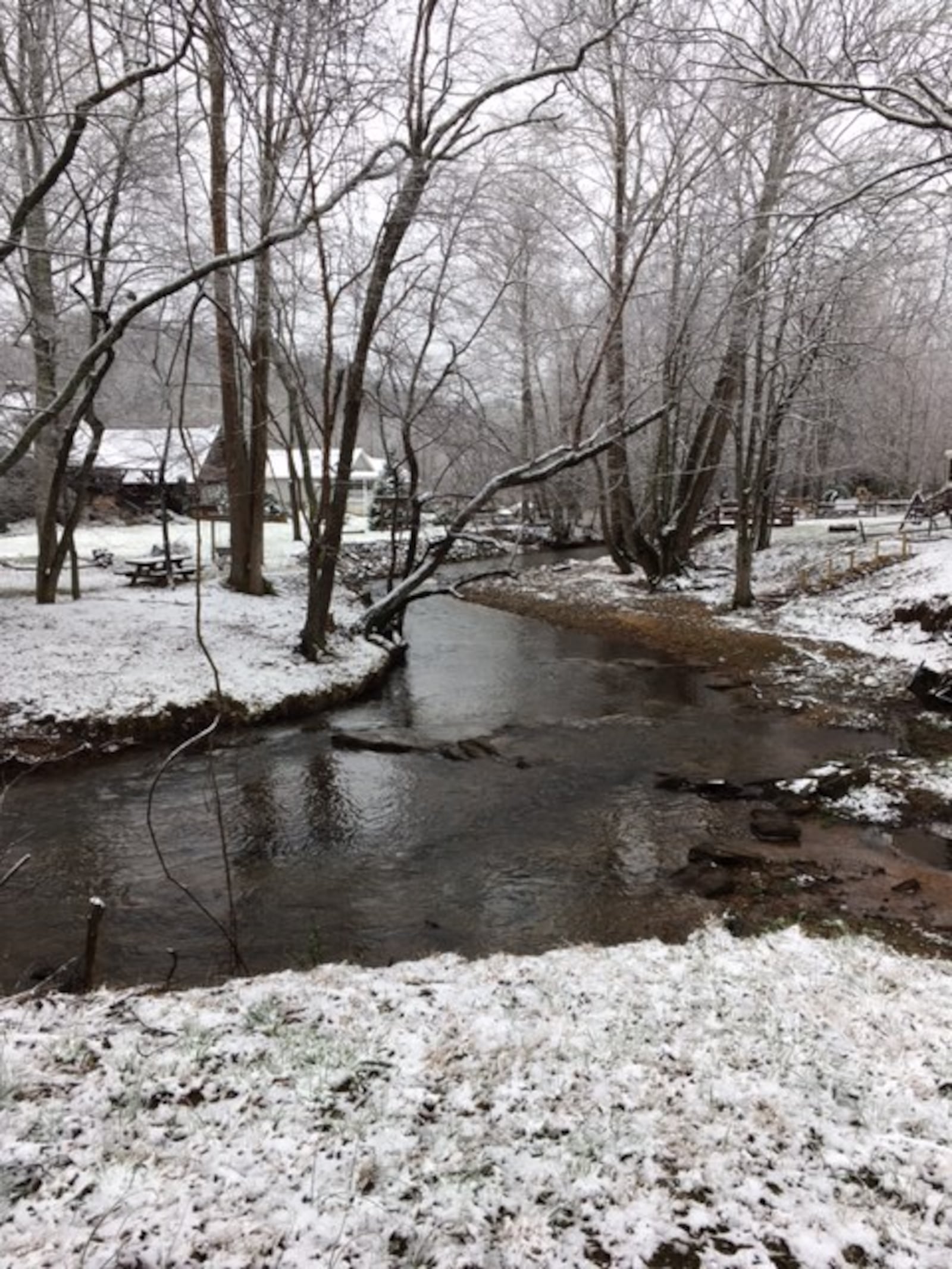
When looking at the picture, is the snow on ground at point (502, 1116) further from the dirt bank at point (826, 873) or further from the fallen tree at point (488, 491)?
the fallen tree at point (488, 491)

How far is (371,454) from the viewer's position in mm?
67688

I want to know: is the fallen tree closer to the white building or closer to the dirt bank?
the dirt bank

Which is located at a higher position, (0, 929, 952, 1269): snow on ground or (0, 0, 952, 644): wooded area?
(0, 0, 952, 644): wooded area

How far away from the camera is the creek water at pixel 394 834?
5.73m

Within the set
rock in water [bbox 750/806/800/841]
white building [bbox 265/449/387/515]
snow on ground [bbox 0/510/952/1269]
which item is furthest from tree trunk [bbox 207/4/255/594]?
white building [bbox 265/449/387/515]

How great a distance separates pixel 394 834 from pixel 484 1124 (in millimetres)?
4509

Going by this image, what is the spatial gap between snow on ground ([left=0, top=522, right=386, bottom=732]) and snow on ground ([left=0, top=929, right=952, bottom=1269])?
715cm

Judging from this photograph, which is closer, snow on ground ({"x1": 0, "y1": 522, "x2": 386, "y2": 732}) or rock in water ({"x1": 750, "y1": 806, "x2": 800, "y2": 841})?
rock in water ({"x1": 750, "y1": 806, "x2": 800, "y2": 841})

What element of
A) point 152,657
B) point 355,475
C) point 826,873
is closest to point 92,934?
point 826,873

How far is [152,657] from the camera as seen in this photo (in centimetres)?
1194

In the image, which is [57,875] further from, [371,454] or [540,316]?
[371,454]

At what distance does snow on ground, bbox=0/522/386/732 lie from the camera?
1059 cm

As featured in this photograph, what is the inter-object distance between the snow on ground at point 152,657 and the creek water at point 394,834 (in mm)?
968

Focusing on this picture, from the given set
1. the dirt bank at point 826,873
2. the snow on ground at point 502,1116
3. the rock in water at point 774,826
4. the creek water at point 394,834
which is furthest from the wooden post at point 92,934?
the rock in water at point 774,826
